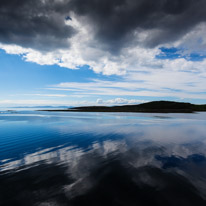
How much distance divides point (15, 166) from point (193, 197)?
13.9 metres

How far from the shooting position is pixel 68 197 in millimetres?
7148

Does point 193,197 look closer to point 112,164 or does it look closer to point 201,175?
point 201,175

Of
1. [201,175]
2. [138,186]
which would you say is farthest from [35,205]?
[201,175]

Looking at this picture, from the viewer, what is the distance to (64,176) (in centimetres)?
934

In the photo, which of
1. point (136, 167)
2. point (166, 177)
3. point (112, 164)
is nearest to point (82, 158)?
point (112, 164)

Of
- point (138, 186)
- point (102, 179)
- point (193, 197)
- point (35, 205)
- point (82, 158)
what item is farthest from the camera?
point (82, 158)

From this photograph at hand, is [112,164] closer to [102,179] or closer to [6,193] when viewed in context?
[102,179]

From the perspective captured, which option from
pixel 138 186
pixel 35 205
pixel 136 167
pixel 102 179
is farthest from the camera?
pixel 136 167

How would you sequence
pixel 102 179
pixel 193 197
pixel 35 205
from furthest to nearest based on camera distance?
pixel 102 179
pixel 193 197
pixel 35 205

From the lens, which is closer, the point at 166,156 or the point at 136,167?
the point at 136,167

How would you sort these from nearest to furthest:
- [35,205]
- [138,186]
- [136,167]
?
[35,205] < [138,186] < [136,167]

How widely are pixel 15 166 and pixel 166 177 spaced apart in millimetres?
12892

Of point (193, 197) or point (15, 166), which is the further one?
point (15, 166)

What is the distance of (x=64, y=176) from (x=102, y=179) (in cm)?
294
